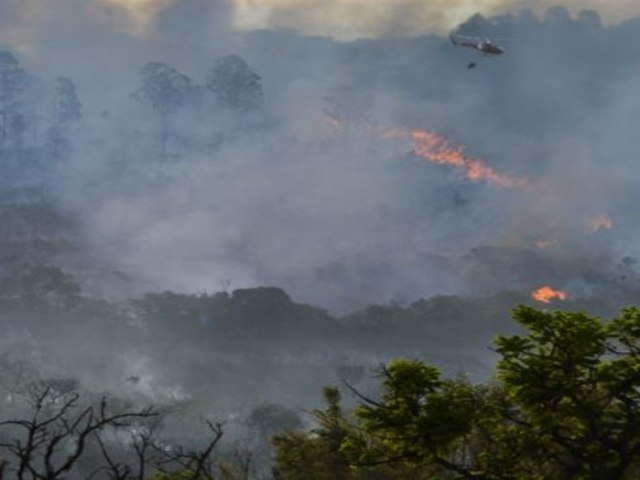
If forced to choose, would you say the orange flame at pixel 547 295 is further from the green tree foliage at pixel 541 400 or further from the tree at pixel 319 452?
the green tree foliage at pixel 541 400

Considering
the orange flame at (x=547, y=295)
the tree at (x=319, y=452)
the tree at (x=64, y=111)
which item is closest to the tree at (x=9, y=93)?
the tree at (x=64, y=111)

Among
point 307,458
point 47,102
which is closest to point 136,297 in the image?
point 47,102

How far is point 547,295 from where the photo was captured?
147875 mm

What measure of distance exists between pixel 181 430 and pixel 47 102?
5180 inches

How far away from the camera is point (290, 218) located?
6954 inches

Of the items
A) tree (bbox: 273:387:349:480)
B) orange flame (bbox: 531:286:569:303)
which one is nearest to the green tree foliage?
tree (bbox: 273:387:349:480)

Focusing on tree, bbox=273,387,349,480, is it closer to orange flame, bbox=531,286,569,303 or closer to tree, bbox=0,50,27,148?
orange flame, bbox=531,286,569,303

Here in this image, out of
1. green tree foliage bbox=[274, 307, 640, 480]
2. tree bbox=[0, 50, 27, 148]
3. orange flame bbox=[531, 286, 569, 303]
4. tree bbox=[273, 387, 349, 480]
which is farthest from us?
tree bbox=[0, 50, 27, 148]

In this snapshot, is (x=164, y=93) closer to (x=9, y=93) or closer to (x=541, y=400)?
(x=9, y=93)

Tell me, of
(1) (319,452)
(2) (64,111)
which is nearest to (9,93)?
(2) (64,111)

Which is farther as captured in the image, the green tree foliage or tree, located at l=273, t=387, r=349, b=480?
tree, located at l=273, t=387, r=349, b=480

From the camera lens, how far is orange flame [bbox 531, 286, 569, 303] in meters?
146

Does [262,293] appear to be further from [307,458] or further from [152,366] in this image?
[307,458]

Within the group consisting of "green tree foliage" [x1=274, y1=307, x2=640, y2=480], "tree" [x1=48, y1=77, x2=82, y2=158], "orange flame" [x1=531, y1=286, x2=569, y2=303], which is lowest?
"green tree foliage" [x1=274, y1=307, x2=640, y2=480]
